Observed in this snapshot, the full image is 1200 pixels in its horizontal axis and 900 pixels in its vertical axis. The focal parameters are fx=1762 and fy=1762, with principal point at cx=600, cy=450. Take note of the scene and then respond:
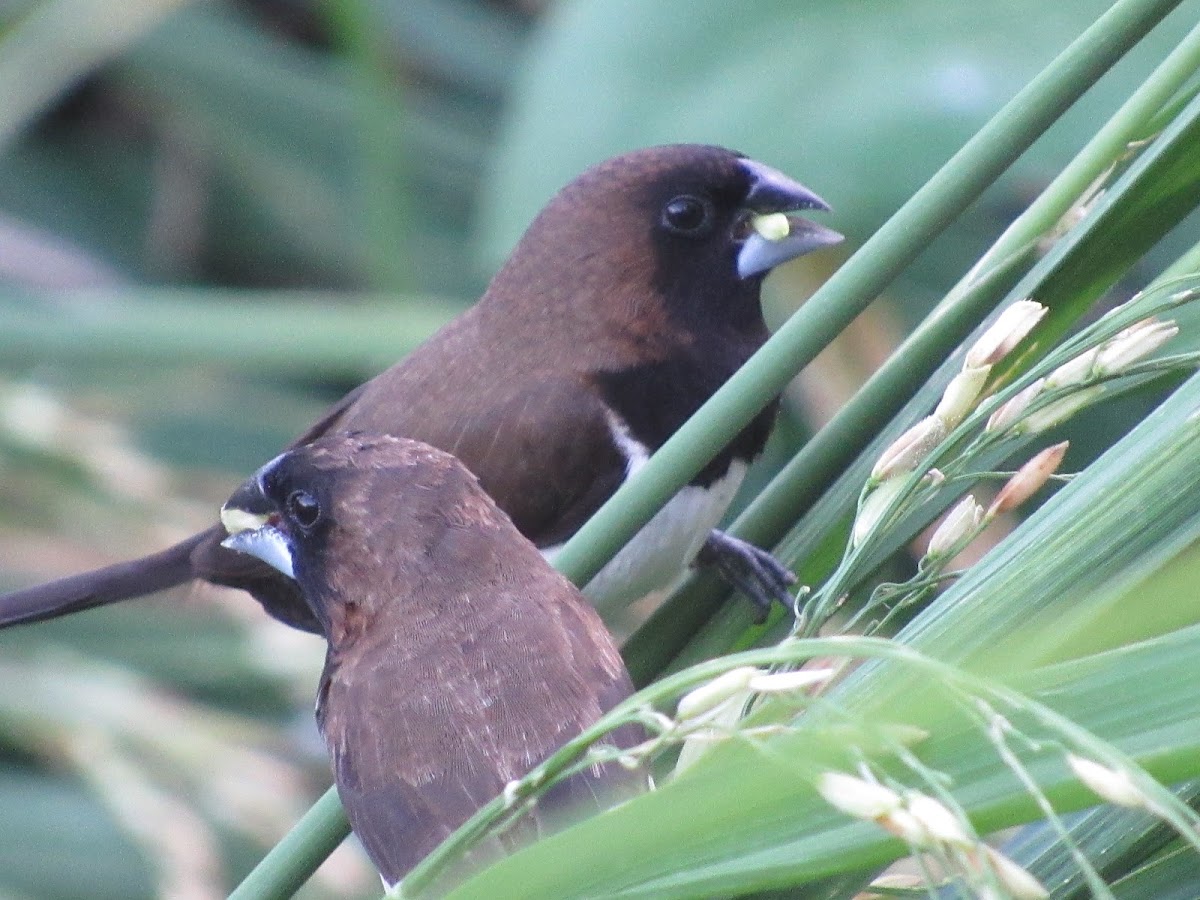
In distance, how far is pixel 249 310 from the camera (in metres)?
2.83

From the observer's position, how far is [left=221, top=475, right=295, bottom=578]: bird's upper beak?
179 centimetres

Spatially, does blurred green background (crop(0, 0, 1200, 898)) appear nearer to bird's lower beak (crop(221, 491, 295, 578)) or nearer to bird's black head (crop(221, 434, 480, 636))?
bird's lower beak (crop(221, 491, 295, 578))

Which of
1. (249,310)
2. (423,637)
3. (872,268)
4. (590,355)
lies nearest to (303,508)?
(423,637)

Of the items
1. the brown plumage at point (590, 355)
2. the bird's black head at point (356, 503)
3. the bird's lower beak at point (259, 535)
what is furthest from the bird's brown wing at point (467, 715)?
the brown plumage at point (590, 355)

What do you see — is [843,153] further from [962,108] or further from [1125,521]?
[1125,521]

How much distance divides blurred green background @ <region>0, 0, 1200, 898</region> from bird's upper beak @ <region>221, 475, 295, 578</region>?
58cm

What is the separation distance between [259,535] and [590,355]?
48cm

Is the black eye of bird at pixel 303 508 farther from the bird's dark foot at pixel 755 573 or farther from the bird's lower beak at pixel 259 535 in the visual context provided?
the bird's dark foot at pixel 755 573

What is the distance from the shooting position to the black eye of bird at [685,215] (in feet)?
6.89

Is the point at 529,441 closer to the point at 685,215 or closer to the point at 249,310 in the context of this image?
the point at 685,215

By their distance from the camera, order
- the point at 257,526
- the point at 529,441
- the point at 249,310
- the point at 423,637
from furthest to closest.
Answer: the point at 249,310 → the point at 529,441 → the point at 257,526 → the point at 423,637

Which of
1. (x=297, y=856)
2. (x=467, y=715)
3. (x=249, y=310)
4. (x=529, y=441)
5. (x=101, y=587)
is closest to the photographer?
(x=297, y=856)

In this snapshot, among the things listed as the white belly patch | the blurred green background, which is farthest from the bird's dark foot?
the blurred green background

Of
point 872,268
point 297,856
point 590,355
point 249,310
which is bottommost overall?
point 297,856
